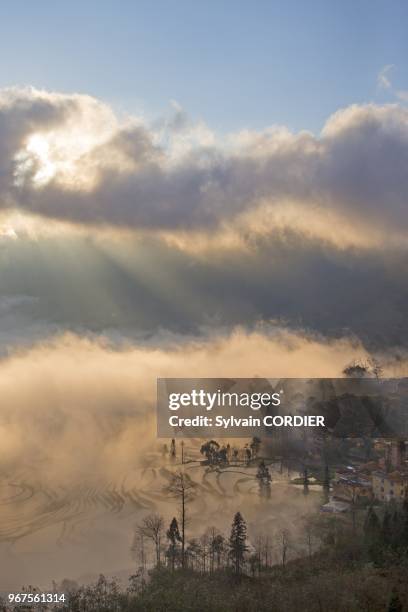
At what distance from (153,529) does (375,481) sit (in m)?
17.1

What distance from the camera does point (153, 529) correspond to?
3384cm

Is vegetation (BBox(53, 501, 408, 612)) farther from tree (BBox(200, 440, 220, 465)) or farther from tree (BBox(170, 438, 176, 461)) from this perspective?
tree (BBox(170, 438, 176, 461))

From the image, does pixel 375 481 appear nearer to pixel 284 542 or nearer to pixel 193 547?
pixel 284 542

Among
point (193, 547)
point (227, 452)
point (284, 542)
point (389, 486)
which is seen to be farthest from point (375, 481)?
point (193, 547)

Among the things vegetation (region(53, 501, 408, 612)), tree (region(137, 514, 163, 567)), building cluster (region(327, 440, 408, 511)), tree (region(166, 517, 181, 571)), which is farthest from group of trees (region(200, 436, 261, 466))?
tree (region(166, 517, 181, 571))

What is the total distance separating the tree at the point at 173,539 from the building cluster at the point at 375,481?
1081 centimetres

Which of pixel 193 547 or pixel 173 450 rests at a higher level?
pixel 173 450

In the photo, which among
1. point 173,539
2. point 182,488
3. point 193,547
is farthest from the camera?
point 182,488

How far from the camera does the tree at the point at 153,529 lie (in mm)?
32991

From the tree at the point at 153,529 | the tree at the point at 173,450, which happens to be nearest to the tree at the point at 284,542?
the tree at the point at 153,529

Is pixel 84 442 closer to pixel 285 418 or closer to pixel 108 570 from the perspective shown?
pixel 285 418

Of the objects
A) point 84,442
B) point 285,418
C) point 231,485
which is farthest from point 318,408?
point 84,442

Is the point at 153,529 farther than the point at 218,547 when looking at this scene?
Yes

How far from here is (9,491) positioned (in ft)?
141
